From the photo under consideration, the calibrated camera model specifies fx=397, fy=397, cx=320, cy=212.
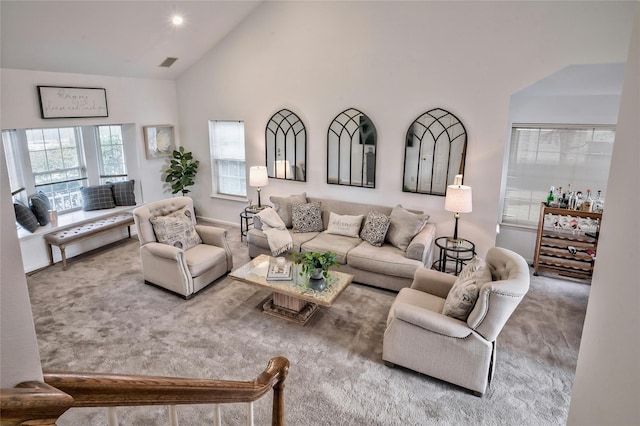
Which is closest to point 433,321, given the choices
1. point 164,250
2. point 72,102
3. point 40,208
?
point 164,250

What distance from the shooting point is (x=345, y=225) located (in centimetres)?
528

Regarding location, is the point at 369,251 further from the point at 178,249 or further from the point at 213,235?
the point at 178,249

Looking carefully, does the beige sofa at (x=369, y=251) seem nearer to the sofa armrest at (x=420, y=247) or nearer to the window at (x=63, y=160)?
the sofa armrest at (x=420, y=247)

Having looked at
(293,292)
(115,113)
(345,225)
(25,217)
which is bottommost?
(293,292)

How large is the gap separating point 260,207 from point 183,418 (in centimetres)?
370

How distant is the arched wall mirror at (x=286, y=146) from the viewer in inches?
234

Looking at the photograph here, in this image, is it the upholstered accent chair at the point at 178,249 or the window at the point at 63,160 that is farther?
the window at the point at 63,160

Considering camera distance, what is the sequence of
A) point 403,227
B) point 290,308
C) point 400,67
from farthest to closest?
point 400,67 < point 403,227 < point 290,308

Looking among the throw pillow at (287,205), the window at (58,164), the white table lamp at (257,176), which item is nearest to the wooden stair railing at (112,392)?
the throw pillow at (287,205)

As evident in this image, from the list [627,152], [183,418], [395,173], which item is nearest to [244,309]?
[183,418]

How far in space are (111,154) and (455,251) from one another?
5.51 meters

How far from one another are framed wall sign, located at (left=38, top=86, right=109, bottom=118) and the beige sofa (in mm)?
2818

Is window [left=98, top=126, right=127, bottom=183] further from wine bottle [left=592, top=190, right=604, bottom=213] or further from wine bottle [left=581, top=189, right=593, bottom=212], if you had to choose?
wine bottle [left=592, top=190, right=604, bottom=213]

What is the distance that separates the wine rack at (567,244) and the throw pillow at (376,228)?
76.3 inches
